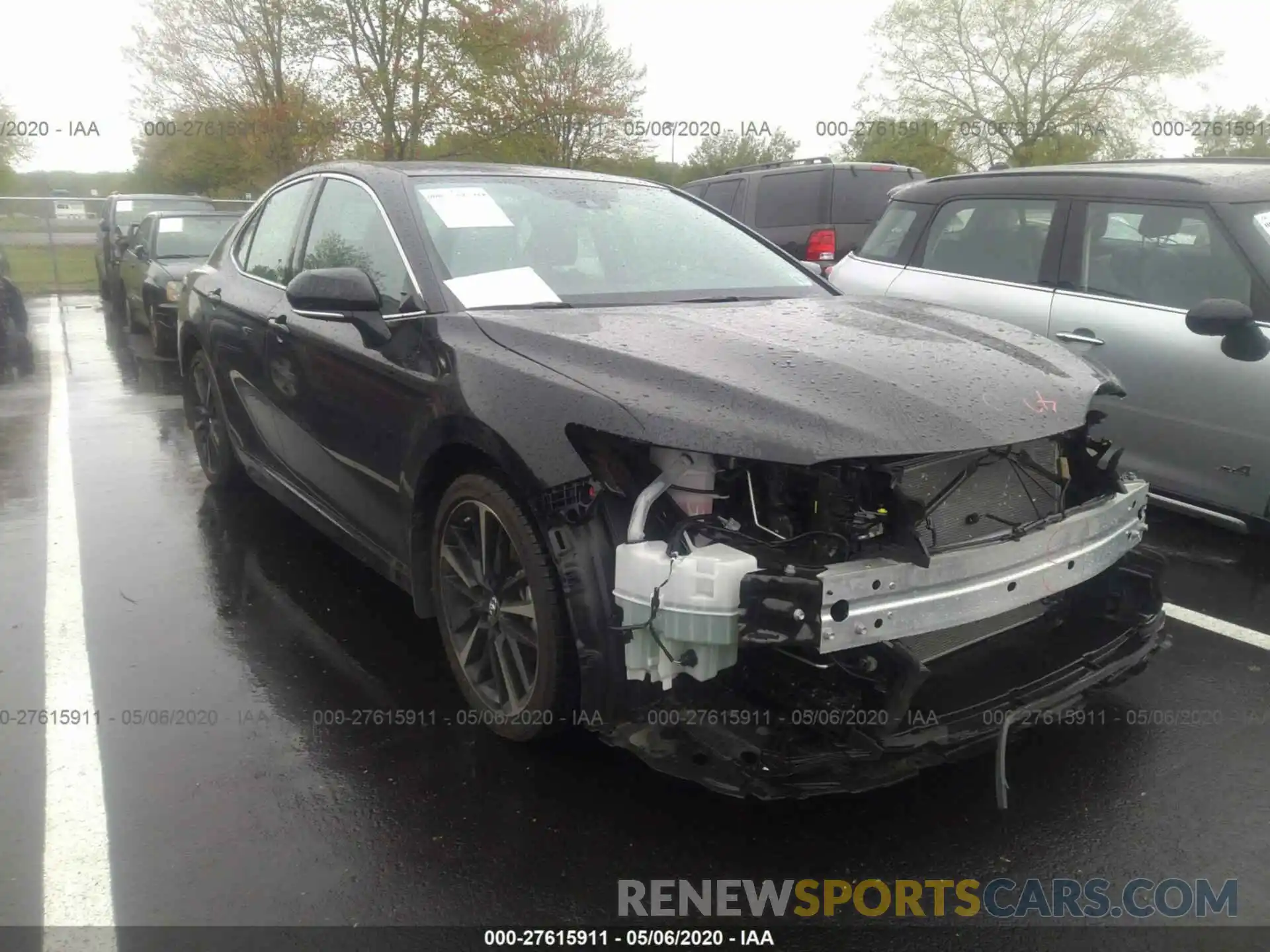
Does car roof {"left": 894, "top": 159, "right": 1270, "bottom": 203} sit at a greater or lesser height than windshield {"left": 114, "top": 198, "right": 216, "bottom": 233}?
lesser

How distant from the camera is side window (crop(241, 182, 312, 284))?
4.60 m

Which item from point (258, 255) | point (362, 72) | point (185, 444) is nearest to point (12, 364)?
point (185, 444)

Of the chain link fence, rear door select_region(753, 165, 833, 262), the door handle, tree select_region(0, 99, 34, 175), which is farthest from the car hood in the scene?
tree select_region(0, 99, 34, 175)

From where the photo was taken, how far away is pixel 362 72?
17281 millimetres

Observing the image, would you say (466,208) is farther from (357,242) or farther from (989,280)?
(989,280)

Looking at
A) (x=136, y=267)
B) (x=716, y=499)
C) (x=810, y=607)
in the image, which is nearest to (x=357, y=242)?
(x=716, y=499)

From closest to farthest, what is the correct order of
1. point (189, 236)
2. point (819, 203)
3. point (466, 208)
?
point (466, 208) < point (819, 203) < point (189, 236)

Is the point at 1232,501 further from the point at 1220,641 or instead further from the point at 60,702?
the point at 60,702

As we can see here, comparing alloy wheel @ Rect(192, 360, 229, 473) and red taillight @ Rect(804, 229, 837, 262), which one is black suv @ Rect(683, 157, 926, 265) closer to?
red taillight @ Rect(804, 229, 837, 262)

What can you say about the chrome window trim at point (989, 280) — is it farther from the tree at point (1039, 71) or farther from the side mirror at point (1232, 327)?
the tree at point (1039, 71)

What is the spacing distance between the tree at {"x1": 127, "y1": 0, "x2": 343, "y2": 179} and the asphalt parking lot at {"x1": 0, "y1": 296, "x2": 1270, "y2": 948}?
50.0 ft

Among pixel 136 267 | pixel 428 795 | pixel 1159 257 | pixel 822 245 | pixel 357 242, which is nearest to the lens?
pixel 428 795

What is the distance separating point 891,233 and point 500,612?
14.1 feet

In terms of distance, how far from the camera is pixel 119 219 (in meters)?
16.1
